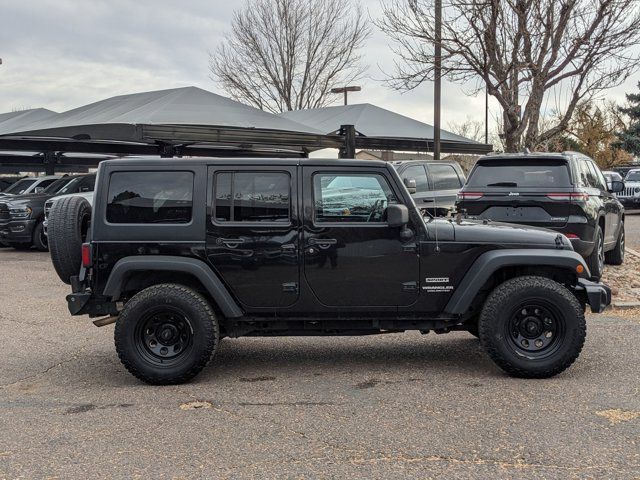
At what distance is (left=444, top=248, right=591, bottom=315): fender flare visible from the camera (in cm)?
530

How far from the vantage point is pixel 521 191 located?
28.2ft

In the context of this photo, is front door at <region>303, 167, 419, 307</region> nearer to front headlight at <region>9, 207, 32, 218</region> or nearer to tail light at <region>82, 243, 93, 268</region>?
tail light at <region>82, 243, 93, 268</region>

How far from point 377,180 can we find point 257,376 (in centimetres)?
184

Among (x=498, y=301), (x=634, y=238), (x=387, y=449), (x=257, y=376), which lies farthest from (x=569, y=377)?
(x=634, y=238)

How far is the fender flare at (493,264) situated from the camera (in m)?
5.30

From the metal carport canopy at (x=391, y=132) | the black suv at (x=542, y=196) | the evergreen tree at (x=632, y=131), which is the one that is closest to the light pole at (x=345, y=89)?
the metal carport canopy at (x=391, y=132)

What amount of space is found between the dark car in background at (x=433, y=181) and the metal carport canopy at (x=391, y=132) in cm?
719

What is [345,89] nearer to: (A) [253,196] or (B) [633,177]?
(B) [633,177]

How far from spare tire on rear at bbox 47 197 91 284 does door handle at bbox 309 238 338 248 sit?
1.86 meters

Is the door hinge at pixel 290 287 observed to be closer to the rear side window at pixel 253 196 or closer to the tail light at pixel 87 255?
the rear side window at pixel 253 196

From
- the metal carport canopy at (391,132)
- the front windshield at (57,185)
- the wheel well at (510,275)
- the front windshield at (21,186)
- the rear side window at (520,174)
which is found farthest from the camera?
the metal carport canopy at (391,132)

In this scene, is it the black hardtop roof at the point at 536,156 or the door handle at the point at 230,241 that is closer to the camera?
the door handle at the point at 230,241

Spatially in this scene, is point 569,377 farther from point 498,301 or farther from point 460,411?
point 460,411

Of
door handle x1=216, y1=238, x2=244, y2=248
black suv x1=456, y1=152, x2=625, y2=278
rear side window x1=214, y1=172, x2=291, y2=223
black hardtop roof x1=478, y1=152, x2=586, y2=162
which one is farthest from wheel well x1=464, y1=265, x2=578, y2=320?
black hardtop roof x1=478, y1=152, x2=586, y2=162
